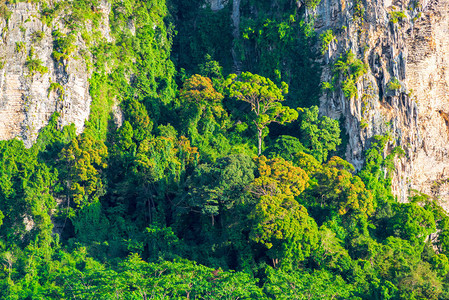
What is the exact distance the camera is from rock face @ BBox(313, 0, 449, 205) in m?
48.9

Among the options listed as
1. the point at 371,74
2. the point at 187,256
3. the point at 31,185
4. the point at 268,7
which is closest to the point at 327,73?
the point at 371,74

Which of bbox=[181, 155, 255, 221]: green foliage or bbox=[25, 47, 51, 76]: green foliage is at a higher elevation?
bbox=[25, 47, 51, 76]: green foliage

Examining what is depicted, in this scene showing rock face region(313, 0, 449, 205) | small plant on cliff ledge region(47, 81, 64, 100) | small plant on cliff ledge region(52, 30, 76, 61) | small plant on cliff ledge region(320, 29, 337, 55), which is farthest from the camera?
small plant on cliff ledge region(320, 29, 337, 55)

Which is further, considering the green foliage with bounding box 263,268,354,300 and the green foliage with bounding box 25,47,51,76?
the green foliage with bounding box 25,47,51,76

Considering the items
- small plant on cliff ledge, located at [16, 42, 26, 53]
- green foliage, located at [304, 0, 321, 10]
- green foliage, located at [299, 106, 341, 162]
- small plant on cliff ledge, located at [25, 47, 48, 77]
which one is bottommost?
green foliage, located at [299, 106, 341, 162]

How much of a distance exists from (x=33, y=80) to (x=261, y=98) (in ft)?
44.1

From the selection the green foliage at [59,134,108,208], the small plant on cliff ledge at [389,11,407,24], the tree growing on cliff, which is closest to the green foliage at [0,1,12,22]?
the green foliage at [59,134,108,208]

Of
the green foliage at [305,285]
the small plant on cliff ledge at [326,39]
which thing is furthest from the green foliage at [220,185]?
the small plant on cliff ledge at [326,39]

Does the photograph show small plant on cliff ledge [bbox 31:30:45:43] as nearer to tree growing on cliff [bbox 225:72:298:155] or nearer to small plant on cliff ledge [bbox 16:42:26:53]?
small plant on cliff ledge [bbox 16:42:26:53]

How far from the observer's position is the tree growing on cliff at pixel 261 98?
47.5 metres

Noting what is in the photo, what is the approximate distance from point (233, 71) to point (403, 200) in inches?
575

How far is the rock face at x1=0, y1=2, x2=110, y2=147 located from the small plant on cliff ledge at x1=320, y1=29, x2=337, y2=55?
15238mm

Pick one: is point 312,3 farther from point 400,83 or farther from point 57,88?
point 57,88

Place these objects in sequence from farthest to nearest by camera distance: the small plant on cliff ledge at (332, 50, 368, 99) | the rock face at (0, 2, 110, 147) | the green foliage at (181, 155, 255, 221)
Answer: the small plant on cliff ledge at (332, 50, 368, 99)
the rock face at (0, 2, 110, 147)
the green foliage at (181, 155, 255, 221)
